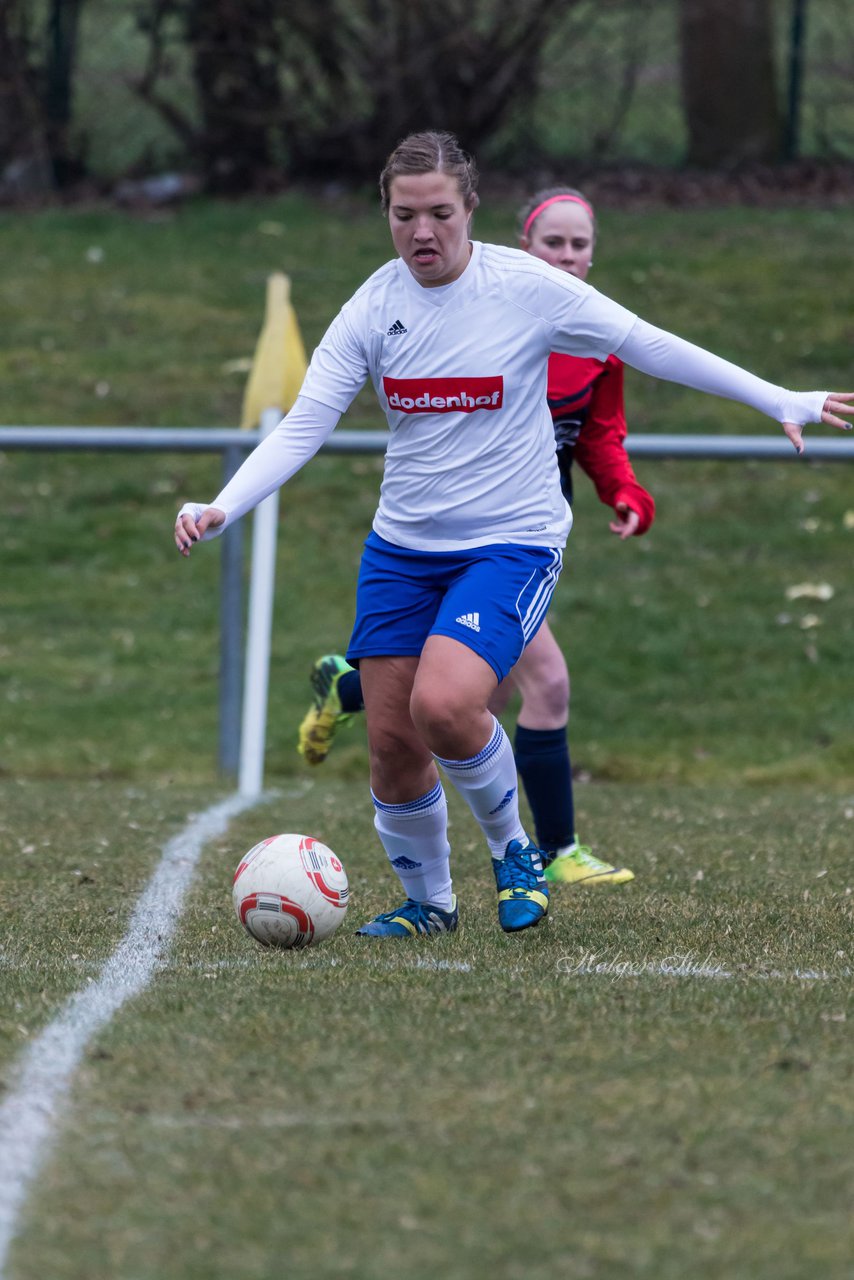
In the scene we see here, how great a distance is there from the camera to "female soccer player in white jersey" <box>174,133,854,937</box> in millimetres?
4383

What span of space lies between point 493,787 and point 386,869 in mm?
1427

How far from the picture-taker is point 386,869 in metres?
5.93

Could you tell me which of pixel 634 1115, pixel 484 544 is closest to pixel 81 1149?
pixel 634 1115

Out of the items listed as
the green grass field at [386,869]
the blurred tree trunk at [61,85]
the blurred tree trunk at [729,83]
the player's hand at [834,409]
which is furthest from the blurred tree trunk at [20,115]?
the player's hand at [834,409]

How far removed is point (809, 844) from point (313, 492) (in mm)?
6182

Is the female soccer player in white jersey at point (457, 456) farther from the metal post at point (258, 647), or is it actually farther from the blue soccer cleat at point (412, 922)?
the metal post at point (258, 647)

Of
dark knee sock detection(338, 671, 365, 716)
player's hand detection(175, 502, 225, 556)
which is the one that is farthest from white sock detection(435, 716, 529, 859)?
dark knee sock detection(338, 671, 365, 716)

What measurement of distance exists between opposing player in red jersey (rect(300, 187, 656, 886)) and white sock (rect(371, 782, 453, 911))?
3.54ft

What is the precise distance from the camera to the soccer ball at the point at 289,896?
4.39 metres

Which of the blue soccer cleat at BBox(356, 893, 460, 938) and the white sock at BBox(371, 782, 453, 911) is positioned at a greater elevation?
the white sock at BBox(371, 782, 453, 911)

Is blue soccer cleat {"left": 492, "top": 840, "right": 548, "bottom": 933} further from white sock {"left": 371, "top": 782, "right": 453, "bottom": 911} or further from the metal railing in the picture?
the metal railing

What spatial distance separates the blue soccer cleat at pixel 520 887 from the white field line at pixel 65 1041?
87cm

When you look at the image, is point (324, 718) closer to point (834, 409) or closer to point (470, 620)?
point (470, 620)

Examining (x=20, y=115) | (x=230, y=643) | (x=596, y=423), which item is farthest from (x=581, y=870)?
(x=20, y=115)
